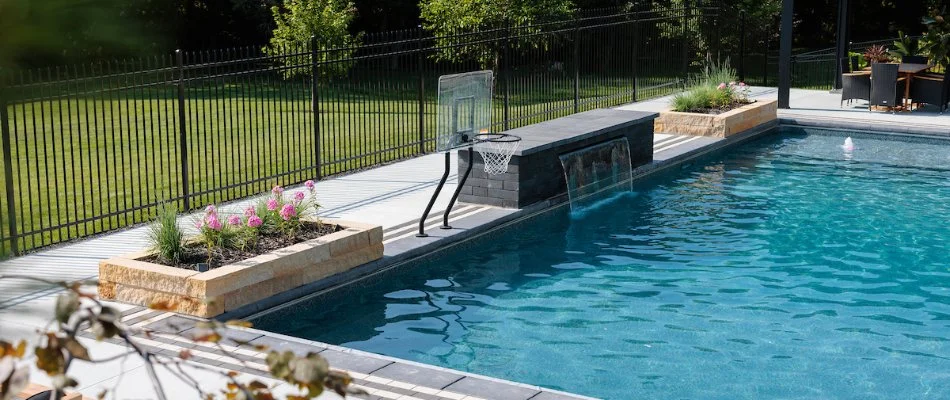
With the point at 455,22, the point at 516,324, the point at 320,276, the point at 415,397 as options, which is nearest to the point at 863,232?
the point at 516,324

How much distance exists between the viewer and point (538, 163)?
11953mm

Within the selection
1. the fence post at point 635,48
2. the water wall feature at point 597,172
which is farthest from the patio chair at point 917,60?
the water wall feature at point 597,172

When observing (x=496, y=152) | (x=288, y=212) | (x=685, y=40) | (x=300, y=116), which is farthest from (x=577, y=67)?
(x=288, y=212)

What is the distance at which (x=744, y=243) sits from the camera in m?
11.0

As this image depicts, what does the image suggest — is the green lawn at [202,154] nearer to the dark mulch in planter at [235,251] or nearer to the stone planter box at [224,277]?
the stone planter box at [224,277]

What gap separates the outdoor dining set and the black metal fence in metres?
3.36

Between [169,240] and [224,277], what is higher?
[169,240]

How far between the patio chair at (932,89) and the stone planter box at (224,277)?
14004 millimetres

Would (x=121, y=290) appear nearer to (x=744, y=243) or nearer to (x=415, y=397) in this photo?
(x=415, y=397)

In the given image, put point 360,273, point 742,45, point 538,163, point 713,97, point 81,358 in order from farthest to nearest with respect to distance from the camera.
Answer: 1. point 742,45
2. point 713,97
3. point 538,163
4. point 360,273
5. point 81,358

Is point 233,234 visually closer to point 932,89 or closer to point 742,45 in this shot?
point 932,89

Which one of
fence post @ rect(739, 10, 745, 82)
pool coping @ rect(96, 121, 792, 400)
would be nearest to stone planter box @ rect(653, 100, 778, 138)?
pool coping @ rect(96, 121, 792, 400)

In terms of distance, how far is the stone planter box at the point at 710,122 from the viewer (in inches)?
659

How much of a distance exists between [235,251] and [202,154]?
7.55 m
